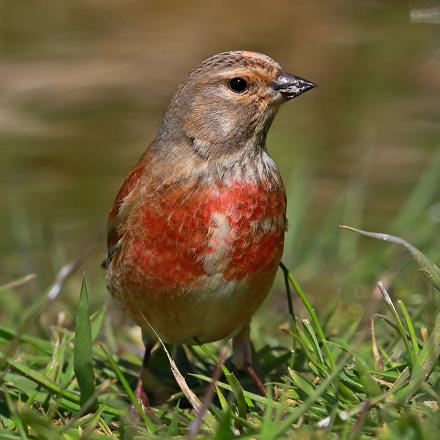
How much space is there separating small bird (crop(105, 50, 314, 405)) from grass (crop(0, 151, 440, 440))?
0.14 meters

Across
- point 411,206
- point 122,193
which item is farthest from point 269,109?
point 411,206

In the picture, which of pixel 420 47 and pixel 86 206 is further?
pixel 420 47

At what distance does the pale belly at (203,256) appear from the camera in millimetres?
3729

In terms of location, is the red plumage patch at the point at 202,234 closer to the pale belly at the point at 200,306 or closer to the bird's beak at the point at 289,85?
the pale belly at the point at 200,306

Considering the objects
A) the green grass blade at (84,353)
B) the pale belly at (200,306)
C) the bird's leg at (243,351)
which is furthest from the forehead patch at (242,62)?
the green grass blade at (84,353)

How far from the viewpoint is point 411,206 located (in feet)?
19.0

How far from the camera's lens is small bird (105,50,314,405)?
147 inches

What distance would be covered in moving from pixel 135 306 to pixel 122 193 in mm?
520

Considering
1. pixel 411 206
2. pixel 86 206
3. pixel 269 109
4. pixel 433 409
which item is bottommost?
pixel 86 206

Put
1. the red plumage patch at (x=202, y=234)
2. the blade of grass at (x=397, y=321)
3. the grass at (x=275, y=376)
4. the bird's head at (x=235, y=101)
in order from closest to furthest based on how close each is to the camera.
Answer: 1. the grass at (x=275, y=376)
2. the blade of grass at (x=397, y=321)
3. the red plumage patch at (x=202, y=234)
4. the bird's head at (x=235, y=101)

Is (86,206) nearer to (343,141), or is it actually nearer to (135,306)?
(343,141)

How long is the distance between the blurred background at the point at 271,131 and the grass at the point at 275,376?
1.98ft

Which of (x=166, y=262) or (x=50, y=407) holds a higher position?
(x=166, y=262)

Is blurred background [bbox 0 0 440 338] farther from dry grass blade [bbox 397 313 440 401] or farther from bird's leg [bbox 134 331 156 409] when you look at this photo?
dry grass blade [bbox 397 313 440 401]
